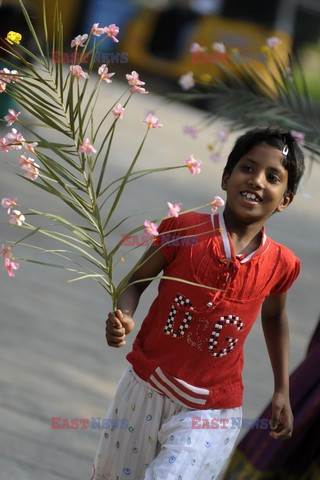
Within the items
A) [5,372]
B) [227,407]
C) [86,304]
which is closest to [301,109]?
[227,407]

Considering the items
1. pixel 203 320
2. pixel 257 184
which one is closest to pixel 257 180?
pixel 257 184

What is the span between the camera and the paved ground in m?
4.65

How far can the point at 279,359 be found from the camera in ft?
10.6

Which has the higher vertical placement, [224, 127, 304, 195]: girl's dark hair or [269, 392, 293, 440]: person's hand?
[224, 127, 304, 195]: girl's dark hair

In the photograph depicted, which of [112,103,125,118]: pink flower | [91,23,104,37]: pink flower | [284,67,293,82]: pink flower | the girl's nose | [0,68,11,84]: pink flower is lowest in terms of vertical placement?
[0,68,11,84]: pink flower

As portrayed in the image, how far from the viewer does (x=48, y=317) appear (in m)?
6.48

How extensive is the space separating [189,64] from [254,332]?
39.1 ft

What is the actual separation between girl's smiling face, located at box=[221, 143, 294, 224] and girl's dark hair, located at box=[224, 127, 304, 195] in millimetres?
17

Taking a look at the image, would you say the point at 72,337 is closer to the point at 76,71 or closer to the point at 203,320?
the point at 203,320

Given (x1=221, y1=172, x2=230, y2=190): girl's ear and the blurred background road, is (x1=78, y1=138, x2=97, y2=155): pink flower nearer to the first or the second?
the blurred background road

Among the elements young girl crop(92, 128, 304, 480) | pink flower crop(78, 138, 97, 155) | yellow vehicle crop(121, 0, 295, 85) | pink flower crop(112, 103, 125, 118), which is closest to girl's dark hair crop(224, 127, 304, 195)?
young girl crop(92, 128, 304, 480)

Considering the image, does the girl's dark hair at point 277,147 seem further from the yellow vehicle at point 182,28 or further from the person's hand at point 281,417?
the yellow vehicle at point 182,28

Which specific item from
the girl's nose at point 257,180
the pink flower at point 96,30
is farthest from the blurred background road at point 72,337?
the girl's nose at point 257,180

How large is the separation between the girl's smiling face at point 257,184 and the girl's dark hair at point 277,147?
2 centimetres
